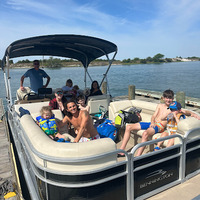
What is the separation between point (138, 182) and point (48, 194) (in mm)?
947

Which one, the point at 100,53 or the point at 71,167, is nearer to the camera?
the point at 71,167

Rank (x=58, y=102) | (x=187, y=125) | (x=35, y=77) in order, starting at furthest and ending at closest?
(x=35, y=77), (x=58, y=102), (x=187, y=125)

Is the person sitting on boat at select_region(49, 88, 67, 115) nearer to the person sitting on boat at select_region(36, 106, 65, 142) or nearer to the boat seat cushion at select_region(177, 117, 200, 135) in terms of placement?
the person sitting on boat at select_region(36, 106, 65, 142)

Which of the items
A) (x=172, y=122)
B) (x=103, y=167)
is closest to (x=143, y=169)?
(x=103, y=167)

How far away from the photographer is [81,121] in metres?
2.91

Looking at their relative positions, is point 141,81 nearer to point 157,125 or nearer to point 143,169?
point 157,125

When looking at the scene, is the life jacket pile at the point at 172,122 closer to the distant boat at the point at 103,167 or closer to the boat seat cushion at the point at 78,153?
the distant boat at the point at 103,167

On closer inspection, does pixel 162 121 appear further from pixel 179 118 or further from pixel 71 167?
pixel 71 167

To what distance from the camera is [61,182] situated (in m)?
1.92

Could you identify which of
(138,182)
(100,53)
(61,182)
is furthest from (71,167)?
(100,53)

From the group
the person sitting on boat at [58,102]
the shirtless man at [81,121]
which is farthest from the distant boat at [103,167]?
the person sitting on boat at [58,102]

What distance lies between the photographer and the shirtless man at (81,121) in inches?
109

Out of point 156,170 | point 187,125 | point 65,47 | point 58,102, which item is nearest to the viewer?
point 156,170

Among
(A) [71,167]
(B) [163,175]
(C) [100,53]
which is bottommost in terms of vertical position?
(B) [163,175]
